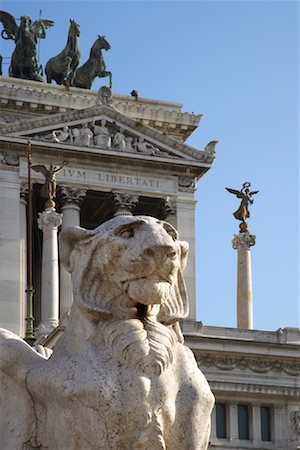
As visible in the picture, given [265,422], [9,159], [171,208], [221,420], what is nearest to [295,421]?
[265,422]

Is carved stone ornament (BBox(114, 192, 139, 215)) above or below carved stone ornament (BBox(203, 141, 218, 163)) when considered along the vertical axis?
below

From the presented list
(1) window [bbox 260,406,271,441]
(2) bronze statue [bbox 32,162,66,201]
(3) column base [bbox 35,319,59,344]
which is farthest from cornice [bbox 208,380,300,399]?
(2) bronze statue [bbox 32,162,66,201]

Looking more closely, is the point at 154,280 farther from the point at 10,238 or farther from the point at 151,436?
the point at 10,238

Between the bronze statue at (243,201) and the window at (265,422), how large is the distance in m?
10.7

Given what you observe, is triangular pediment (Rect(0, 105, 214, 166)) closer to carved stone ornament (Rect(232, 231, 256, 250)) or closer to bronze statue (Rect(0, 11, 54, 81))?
carved stone ornament (Rect(232, 231, 256, 250))

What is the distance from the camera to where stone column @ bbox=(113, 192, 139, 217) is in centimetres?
6912

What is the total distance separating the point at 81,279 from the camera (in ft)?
25.0

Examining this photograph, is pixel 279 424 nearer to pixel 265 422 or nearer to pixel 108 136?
pixel 265 422

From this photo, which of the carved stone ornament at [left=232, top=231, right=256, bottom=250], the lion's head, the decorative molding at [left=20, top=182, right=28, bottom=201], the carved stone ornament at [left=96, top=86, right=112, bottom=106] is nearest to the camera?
the lion's head

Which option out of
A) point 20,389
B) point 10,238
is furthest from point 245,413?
point 20,389

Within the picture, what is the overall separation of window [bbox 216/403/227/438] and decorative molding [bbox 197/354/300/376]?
142 cm

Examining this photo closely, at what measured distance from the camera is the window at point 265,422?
58.9 m

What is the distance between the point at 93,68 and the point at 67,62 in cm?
133

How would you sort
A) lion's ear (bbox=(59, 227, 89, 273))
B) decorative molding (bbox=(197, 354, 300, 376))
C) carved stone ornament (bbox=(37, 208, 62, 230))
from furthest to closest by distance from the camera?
1. carved stone ornament (bbox=(37, 208, 62, 230))
2. decorative molding (bbox=(197, 354, 300, 376))
3. lion's ear (bbox=(59, 227, 89, 273))
